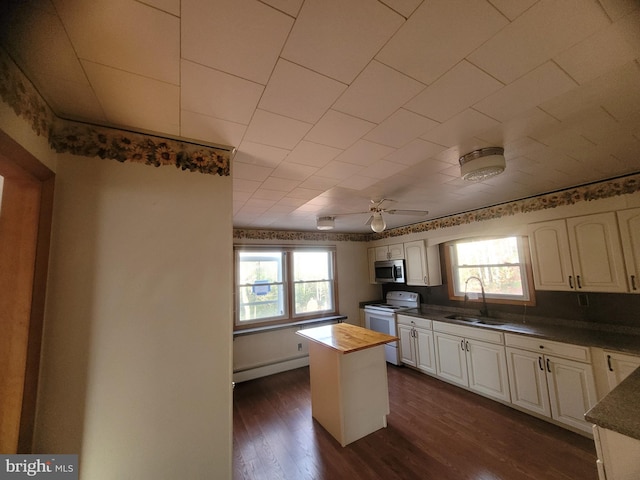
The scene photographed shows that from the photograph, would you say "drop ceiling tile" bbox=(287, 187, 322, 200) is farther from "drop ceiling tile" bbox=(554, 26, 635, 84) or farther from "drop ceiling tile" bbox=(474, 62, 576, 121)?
"drop ceiling tile" bbox=(554, 26, 635, 84)

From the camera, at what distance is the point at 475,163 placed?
5.00 ft

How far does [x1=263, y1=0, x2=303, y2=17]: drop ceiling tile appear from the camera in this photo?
0.64m

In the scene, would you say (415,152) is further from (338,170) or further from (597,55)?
(597,55)

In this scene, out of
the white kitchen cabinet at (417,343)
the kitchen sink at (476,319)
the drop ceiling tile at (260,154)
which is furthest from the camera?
the white kitchen cabinet at (417,343)

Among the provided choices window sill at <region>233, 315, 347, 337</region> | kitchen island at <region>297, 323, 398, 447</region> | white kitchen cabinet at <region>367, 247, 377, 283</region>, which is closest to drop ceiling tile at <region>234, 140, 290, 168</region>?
kitchen island at <region>297, 323, 398, 447</region>

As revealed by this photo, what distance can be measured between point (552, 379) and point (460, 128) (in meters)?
2.72

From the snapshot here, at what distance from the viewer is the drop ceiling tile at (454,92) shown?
91cm

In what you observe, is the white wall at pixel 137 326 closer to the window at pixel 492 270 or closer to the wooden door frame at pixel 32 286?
the wooden door frame at pixel 32 286

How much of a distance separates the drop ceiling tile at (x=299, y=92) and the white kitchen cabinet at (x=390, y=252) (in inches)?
145

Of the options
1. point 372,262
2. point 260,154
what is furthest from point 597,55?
point 372,262

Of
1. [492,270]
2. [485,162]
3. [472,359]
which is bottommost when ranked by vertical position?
[472,359]

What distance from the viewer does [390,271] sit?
177 inches

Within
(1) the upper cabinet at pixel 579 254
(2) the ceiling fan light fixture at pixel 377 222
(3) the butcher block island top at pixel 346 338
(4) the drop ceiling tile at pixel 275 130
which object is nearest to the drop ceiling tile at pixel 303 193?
(2) the ceiling fan light fixture at pixel 377 222

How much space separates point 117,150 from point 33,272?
624 mm
